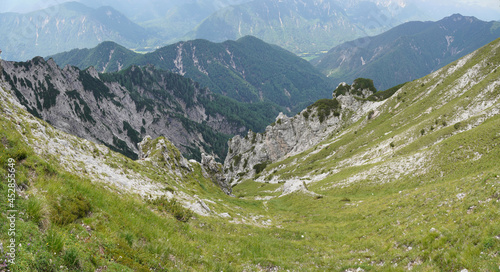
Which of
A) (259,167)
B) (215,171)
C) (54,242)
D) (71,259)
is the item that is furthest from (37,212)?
(259,167)

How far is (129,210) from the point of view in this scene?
14.0 metres

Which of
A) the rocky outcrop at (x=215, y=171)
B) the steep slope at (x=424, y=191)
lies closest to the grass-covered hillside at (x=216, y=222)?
the steep slope at (x=424, y=191)

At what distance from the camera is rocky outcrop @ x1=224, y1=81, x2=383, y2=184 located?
15300 centimetres

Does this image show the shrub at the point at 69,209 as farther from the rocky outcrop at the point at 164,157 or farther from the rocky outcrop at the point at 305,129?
the rocky outcrop at the point at 305,129

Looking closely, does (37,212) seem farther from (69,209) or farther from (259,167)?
(259,167)

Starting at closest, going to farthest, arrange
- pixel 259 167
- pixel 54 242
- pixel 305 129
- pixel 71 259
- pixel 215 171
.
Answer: pixel 71 259 → pixel 54 242 → pixel 215 171 → pixel 259 167 → pixel 305 129

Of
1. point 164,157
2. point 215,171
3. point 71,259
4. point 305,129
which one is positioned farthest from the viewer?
point 305,129

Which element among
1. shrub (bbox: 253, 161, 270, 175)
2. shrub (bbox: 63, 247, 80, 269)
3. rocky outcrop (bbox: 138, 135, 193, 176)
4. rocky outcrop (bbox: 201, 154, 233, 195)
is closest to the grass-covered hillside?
shrub (bbox: 63, 247, 80, 269)

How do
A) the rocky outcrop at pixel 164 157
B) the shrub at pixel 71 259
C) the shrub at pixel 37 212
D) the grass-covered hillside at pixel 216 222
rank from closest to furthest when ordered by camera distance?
the shrub at pixel 71 259 < the shrub at pixel 37 212 < the grass-covered hillside at pixel 216 222 < the rocky outcrop at pixel 164 157

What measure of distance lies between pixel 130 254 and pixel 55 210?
3367mm

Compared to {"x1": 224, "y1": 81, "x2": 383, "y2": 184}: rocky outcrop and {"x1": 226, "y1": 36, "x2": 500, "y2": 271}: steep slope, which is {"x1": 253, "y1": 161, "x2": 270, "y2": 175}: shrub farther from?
{"x1": 226, "y1": 36, "x2": 500, "y2": 271}: steep slope

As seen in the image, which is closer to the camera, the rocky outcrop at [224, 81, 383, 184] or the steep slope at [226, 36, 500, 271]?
the steep slope at [226, 36, 500, 271]

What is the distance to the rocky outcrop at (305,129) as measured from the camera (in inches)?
6024

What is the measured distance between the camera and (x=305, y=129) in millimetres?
170125
